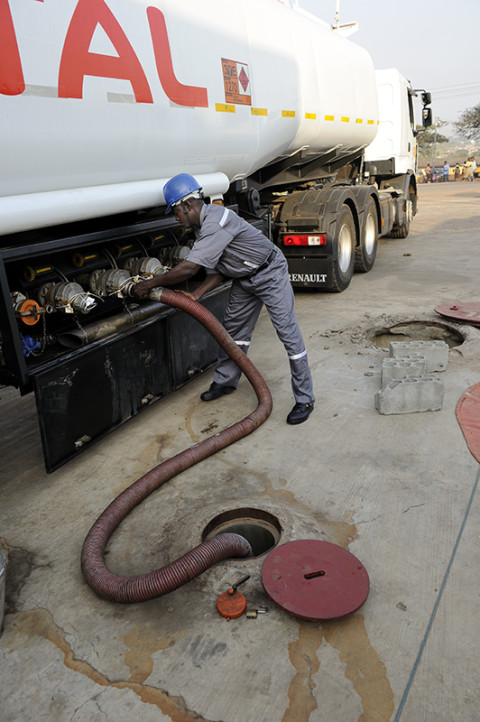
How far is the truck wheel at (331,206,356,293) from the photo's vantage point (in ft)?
22.7

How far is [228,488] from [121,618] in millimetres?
1025

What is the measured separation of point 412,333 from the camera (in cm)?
561

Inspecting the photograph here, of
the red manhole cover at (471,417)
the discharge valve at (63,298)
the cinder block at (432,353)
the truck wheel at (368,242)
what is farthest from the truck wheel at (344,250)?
the discharge valve at (63,298)

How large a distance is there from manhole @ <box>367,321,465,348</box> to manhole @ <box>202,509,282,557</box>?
3067 mm

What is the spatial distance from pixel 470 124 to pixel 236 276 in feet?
153

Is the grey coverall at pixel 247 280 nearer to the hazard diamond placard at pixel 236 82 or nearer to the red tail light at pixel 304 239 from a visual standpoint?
the hazard diamond placard at pixel 236 82

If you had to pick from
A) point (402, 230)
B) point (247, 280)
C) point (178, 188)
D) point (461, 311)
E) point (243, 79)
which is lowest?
point (461, 311)

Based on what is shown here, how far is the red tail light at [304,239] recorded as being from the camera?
6660 millimetres

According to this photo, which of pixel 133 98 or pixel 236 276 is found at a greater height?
pixel 133 98

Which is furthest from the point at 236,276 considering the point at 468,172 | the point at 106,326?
the point at 468,172

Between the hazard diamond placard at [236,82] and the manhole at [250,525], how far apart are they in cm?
324

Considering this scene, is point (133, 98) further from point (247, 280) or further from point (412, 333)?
point (412, 333)

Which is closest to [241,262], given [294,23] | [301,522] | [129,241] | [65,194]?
[129,241]

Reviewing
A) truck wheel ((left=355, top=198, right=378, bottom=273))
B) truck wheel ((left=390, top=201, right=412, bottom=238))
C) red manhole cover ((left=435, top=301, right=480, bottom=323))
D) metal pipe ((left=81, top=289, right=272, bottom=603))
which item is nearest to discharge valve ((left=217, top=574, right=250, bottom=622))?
metal pipe ((left=81, top=289, right=272, bottom=603))
